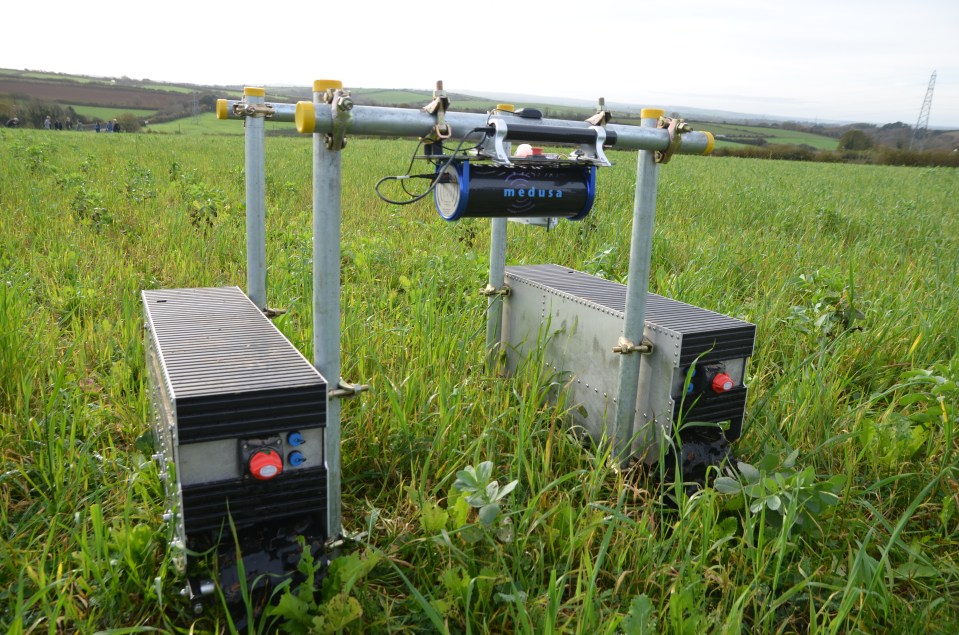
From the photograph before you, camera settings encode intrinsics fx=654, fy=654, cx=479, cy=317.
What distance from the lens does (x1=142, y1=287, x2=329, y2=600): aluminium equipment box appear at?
4.23ft

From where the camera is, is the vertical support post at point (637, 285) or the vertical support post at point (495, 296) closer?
the vertical support post at point (637, 285)

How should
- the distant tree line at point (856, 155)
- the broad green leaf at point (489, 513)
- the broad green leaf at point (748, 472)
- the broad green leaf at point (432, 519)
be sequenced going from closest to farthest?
the broad green leaf at point (489, 513), the broad green leaf at point (432, 519), the broad green leaf at point (748, 472), the distant tree line at point (856, 155)

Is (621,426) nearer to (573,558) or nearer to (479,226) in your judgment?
(573,558)

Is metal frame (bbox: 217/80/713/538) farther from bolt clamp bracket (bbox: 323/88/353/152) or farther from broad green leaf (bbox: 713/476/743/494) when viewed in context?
broad green leaf (bbox: 713/476/743/494)

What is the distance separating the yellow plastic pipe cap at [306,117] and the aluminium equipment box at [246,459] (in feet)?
1.69

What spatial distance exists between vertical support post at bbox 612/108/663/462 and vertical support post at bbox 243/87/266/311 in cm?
115

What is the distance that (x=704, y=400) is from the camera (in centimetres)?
204

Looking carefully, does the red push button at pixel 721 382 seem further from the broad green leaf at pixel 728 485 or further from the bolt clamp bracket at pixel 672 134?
the bolt clamp bracket at pixel 672 134

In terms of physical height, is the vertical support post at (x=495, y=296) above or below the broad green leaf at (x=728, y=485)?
above

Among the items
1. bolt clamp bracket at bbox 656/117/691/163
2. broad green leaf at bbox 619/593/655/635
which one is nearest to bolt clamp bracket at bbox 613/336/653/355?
bolt clamp bracket at bbox 656/117/691/163

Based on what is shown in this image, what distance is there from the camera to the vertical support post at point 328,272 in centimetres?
135

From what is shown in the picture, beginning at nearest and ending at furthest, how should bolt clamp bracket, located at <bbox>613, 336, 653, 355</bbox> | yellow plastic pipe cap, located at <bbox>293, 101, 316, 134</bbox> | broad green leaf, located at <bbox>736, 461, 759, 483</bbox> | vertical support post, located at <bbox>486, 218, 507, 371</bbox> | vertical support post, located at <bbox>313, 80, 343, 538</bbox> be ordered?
yellow plastic pipe cap, located at <bbox>293, 101, 316, 134</bbox> < vertical support post, located at <bbox>313, 80, 343, 538</bbox> < broad green leaf, located at <bbox>736, 461, 759, 483</bbox> < bolt clamp bracket, located at <bbox>613, 336, 653, 355</bbox> < vertical support post, located at <bbox>486, 218, 507, 371</bbox>

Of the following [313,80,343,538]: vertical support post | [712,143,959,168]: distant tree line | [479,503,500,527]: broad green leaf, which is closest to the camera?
[313,80,343,538]: vertical support post

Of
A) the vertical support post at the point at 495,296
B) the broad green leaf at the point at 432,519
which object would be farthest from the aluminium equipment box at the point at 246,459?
the vertical support post at the point at 495,296
